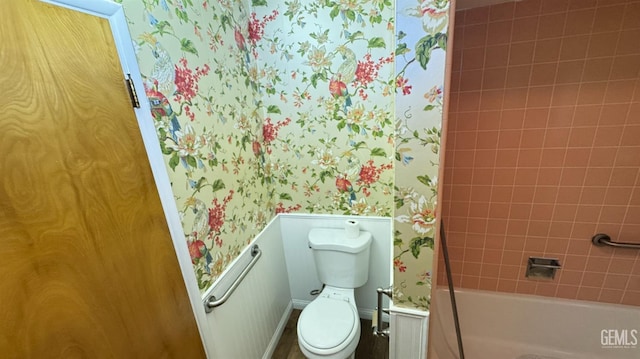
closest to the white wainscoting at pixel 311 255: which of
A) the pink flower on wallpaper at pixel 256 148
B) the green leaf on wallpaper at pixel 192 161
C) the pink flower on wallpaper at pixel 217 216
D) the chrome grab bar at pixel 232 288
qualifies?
the chrome grab bar at pixel 232 288

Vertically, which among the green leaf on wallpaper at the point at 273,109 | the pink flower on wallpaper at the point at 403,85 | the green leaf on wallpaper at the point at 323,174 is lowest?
the green leaf on wallpaper at the point at 323,174

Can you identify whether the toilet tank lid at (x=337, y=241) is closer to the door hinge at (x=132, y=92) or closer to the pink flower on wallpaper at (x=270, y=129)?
the pink flower on wallpaper at (x=270, y=129)

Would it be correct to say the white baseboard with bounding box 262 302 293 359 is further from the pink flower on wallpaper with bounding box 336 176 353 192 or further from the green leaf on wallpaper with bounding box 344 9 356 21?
the green leaf on wallpaper with bounding box 344 9 356 21

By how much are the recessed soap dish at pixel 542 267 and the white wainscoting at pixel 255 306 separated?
1539 millimetres

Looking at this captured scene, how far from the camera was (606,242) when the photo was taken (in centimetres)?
132

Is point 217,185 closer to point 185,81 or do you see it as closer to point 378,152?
point 185,81

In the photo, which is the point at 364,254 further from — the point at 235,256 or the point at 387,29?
the point at 387,29

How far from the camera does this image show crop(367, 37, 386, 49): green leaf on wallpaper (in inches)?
52.1

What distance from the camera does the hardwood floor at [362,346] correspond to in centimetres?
163

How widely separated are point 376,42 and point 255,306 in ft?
5.24

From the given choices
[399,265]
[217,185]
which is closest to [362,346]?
[399,265]

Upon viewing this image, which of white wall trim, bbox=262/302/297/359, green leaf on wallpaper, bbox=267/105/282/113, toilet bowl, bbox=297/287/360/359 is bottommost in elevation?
white wall trim, bbox=262/302/297/359

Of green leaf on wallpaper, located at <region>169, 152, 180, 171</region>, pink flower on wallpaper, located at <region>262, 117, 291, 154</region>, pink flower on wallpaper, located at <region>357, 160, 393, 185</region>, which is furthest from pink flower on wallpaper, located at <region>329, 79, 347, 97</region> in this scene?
green leaf on wallpaper, located at <region>169, 152, 180, 171</region>

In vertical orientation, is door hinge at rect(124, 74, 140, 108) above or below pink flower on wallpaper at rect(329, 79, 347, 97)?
below
